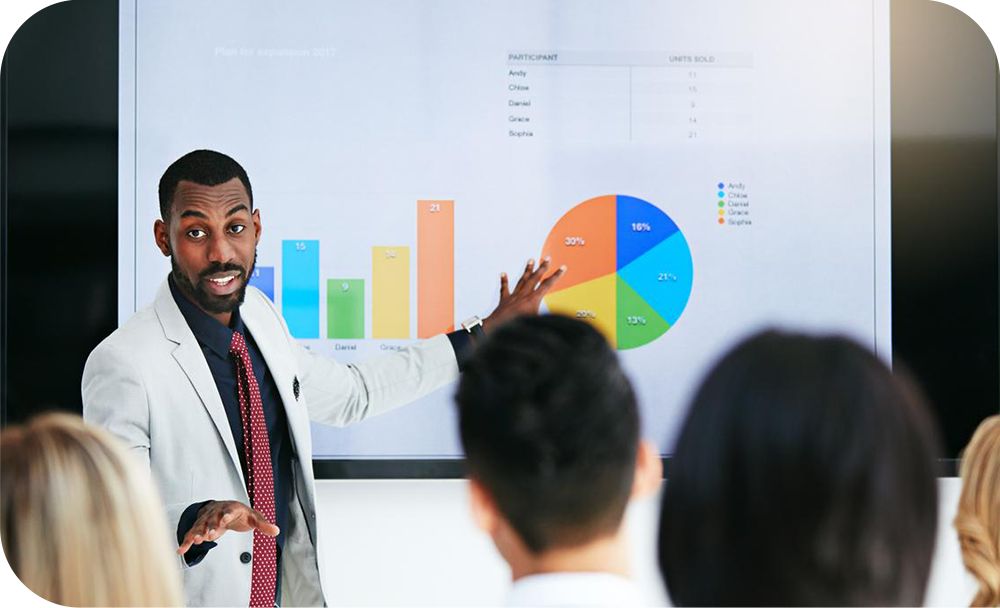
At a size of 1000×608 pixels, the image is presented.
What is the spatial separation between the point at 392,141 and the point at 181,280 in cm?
65

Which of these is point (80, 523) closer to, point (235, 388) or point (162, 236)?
point (235, 388)

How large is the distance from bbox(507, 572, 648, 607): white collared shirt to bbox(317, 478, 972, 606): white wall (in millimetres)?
1410

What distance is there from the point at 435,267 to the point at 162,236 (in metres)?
0.71

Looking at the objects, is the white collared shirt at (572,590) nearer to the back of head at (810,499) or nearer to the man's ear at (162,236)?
the back of head at (810,499)

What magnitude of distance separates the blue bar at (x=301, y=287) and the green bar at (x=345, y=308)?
3 centimetres

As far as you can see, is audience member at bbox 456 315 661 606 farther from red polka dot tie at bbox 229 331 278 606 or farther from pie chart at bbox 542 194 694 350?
pie chart at bbox 542 194 694 350

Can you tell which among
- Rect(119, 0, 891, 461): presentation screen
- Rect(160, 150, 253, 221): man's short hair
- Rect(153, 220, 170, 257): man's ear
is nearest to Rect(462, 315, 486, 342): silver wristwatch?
Rect(119, 0, 891, 461): presentation screen

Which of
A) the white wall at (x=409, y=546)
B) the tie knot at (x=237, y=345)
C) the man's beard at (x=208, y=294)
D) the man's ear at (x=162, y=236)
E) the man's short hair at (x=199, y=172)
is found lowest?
the white wall at (x=409, y=546)

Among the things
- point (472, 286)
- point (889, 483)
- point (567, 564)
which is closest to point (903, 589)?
point (889, 483)

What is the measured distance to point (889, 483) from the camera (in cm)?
99

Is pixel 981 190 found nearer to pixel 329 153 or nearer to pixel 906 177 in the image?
pixel 906 177

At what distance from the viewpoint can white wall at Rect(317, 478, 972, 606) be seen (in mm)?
2615

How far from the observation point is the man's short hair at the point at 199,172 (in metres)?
2.49

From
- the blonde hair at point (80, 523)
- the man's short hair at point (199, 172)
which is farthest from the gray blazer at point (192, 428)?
the blonde hair at point (80, 523)
